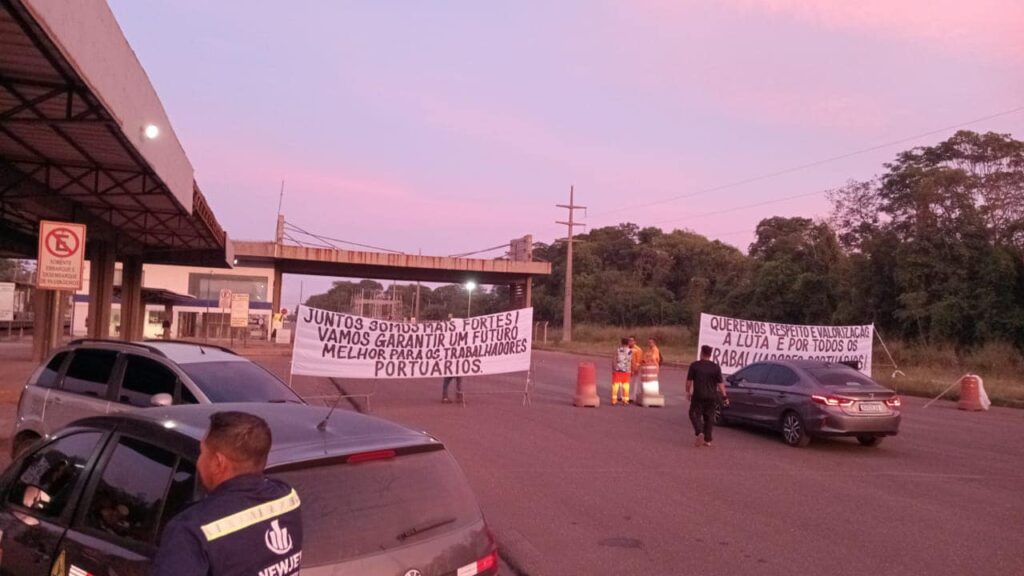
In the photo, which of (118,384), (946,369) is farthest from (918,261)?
(118,384)

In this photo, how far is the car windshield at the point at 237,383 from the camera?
341 inches

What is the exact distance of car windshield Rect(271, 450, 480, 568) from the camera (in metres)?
3.42

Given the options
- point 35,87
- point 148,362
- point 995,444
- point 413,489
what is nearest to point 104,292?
point 35,87

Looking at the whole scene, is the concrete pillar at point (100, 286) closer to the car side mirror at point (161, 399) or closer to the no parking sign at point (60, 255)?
the no parking sign at point (60, 255)

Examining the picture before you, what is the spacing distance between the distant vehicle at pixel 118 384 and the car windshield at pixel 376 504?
5.05 metres

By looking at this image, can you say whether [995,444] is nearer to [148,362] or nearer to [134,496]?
[148,362]

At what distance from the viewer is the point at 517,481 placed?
10516 mm

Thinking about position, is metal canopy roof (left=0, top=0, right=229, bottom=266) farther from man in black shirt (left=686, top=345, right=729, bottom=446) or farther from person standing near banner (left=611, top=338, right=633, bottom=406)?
person standing near banner (left=611, top=338, right=633, bottom=406)

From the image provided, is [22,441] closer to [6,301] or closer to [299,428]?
[299,428]

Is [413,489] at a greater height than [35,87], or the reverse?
[35,87]

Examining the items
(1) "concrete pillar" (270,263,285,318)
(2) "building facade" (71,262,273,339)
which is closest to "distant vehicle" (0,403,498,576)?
(1) "concrete pillar" (270,263,285,318)

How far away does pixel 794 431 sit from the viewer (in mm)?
14555

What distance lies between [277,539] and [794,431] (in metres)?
13.1

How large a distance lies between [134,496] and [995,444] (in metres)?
15.6
